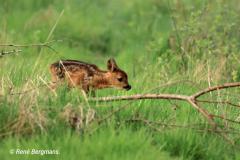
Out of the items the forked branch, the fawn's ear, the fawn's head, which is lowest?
the forked branch

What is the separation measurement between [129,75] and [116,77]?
2126mm

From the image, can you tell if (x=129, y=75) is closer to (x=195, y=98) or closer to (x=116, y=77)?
(x=116, y=77)

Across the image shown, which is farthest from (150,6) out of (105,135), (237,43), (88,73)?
(105,135)

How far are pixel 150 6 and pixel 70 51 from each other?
2.98 m

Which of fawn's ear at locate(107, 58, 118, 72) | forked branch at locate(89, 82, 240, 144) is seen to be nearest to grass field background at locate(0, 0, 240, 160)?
forked branch at locate(89, 82, 240, 144)

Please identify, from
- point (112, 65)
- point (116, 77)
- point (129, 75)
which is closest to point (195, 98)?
point (116, 77)

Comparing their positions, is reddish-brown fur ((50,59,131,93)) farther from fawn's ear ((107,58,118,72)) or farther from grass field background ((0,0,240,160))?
grass field background ((0,0,240,160))

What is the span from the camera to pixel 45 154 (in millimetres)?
8102

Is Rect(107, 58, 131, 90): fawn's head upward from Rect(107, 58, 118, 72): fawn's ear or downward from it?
downward

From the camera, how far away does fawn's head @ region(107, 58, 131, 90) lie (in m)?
10.8

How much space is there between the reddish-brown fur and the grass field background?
118mm

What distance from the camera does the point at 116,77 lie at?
10914mm

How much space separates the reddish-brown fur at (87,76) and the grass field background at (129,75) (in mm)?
118

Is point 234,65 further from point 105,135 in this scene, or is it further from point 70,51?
point 105,135
